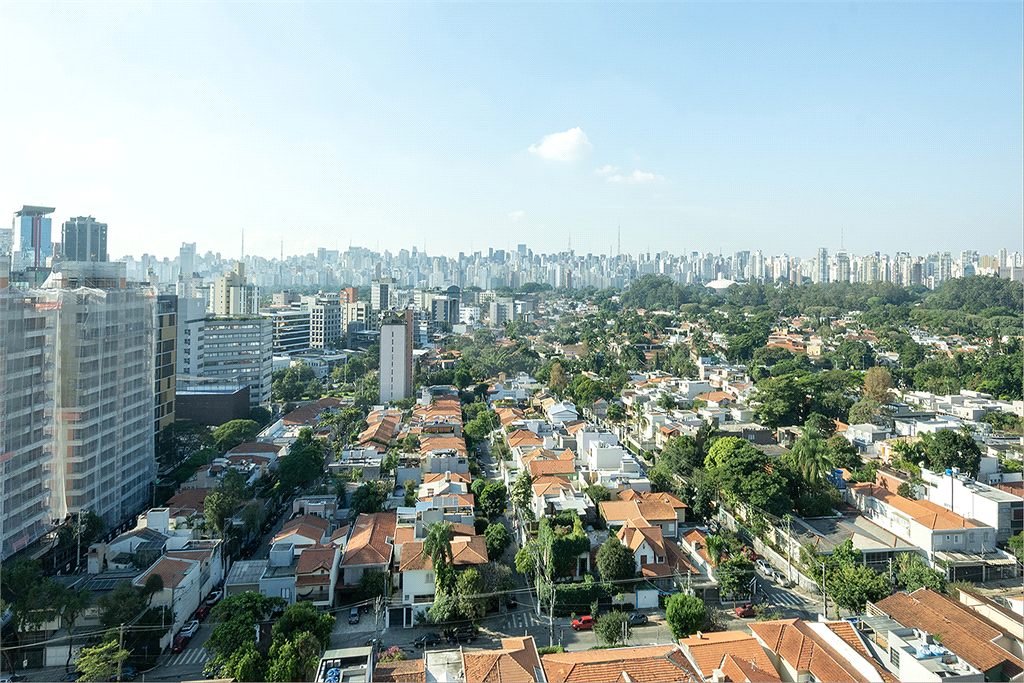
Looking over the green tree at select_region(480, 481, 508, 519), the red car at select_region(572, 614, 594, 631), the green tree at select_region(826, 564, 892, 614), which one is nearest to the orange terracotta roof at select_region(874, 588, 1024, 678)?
the green tree at select_region(826, 564, 892, 614)

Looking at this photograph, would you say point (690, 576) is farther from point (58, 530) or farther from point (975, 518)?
point (58, 530)

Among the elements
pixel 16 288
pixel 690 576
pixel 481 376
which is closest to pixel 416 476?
pixel 690 576

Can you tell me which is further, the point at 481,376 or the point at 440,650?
the point at 481,376

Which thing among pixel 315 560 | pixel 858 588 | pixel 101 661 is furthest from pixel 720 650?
pixel 101 661

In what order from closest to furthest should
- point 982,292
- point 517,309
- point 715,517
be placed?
point 715,517, point 982,292, point 517,309

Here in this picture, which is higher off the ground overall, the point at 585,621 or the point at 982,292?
the point at 982,292
